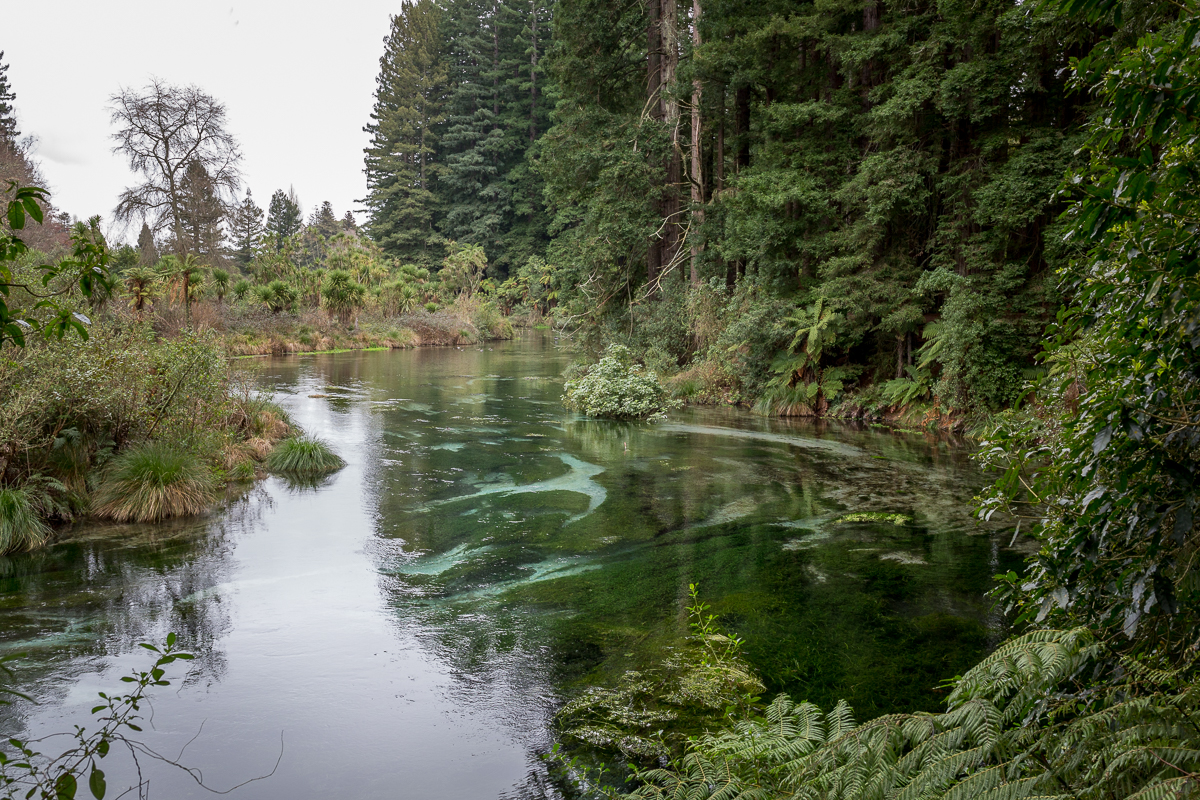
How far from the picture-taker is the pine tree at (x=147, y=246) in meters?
35.8

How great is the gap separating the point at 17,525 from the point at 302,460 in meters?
4.25

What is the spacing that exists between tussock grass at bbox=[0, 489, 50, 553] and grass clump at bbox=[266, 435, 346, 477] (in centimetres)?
393

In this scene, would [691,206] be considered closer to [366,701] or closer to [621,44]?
[621,44]

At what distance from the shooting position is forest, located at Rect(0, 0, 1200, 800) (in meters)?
2.39

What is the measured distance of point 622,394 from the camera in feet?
56.6

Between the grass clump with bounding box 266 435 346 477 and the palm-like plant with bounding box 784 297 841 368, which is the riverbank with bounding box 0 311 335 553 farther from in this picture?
the palm-like plant with bounding box 784 297 841 368

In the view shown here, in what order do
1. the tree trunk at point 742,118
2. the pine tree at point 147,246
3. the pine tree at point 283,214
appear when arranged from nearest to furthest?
the tree trunk at point 742,118 < the pine tree at point 147,246 < the pine tree at point 283,214

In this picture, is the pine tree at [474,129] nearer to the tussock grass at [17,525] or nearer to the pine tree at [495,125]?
the pine tree at [495,125]

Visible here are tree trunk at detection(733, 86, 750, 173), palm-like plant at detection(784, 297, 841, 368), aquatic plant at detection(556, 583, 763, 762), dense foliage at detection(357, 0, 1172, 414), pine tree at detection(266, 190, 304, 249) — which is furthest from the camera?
pine tree at detection(266, 190, 304, 249)

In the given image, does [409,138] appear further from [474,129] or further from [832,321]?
[832,321]

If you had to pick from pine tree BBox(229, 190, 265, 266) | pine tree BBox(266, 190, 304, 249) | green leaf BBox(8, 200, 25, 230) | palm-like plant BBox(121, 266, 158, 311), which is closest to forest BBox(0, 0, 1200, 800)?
green leaf BBox(8, 200, 25, 230)

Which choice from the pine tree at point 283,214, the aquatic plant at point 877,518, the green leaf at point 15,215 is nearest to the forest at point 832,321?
the green leaf at point 15,215

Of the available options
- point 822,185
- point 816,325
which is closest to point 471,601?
point 816,325

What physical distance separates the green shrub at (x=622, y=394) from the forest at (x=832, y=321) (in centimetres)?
9
